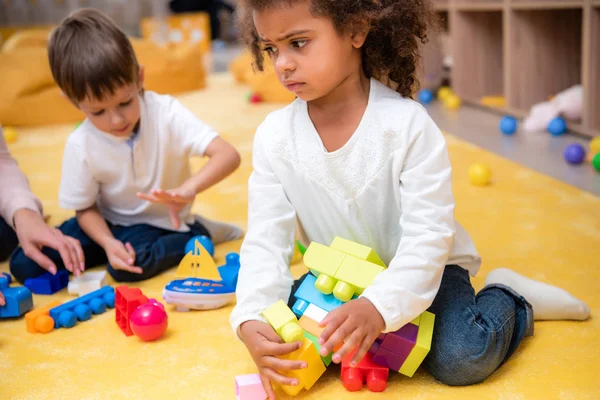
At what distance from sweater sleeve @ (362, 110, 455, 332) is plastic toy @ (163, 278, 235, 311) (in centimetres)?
39

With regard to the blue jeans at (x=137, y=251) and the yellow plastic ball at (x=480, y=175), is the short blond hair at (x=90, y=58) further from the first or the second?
the yellow plastic ball at (x=480, y=175)

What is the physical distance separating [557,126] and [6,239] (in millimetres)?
1701

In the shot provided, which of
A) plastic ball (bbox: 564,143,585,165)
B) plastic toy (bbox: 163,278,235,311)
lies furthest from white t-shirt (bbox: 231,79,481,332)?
plastic ball (bbox: 564,143,585,165)

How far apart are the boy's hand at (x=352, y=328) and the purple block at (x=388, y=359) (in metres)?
0.06

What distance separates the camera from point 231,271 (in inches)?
48.6

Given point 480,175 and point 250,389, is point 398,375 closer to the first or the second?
point 250,389

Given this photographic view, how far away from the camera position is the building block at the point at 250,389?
2.87 feet

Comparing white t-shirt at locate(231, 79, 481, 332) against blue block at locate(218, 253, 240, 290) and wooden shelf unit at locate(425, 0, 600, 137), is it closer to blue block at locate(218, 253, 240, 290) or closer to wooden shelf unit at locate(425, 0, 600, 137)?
blue block at locate(218, 253, 240, 290)

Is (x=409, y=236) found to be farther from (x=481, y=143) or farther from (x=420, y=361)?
(x=481, y=143)

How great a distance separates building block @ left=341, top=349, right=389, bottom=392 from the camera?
900mm

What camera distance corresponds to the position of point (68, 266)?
129 cm

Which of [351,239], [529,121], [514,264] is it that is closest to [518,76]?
[529,121]

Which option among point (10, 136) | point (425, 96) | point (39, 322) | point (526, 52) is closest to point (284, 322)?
point (39, 322)

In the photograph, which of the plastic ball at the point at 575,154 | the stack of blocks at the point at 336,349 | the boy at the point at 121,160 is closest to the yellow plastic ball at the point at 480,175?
the plastic ball at the point at 575,154
